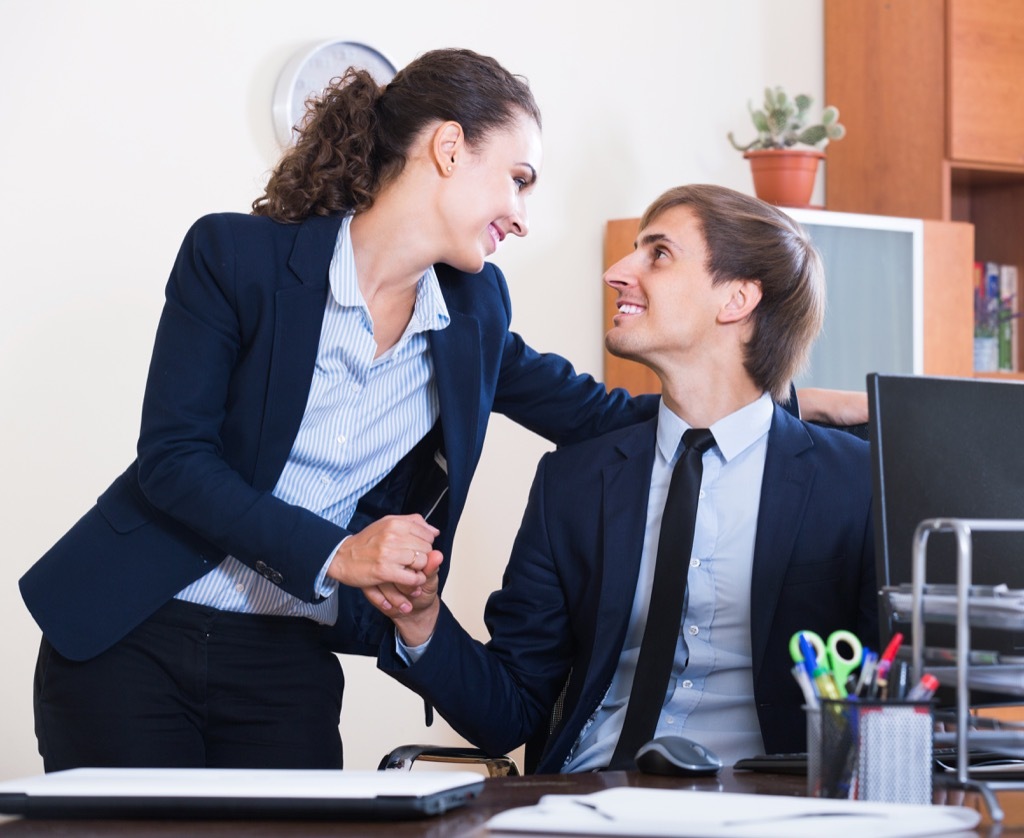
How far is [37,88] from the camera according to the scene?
3.02 metres

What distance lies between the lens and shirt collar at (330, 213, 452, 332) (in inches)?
74.7

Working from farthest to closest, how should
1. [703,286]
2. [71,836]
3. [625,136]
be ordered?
[625,136] < [703,286] < [71,836]

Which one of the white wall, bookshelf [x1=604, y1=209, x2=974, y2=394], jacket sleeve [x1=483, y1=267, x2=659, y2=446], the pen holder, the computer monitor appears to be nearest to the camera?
the pen holder

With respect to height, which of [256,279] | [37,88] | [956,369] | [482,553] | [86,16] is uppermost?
[86,16]

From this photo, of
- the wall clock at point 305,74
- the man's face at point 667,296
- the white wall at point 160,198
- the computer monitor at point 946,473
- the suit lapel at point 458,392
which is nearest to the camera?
the computer monitor at point 946,473

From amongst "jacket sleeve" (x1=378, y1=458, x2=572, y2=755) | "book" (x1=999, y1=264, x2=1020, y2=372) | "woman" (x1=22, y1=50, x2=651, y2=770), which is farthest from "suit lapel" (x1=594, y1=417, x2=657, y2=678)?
"book" (x1=999, y1=264, x2=1020, y2=372)

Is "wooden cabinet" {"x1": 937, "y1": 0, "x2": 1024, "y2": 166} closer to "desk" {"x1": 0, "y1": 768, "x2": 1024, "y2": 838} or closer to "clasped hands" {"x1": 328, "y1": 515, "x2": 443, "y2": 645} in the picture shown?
"clasped hands" {"x1": 328, "y1": 515, "x2": 443, "y2": 645}

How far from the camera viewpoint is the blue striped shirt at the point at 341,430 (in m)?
1.89

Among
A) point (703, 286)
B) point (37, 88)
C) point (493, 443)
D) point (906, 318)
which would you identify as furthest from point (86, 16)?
point (906, 318)

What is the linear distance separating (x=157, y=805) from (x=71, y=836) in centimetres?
7

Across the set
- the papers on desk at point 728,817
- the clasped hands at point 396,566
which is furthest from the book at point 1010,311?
the papers on desk at point 728,817

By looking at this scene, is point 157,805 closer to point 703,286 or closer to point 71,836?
point 71,836

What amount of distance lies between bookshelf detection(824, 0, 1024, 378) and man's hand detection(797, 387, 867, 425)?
203cm

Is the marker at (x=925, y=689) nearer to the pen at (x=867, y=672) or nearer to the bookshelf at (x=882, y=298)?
the pen at (x=867, y=672)
